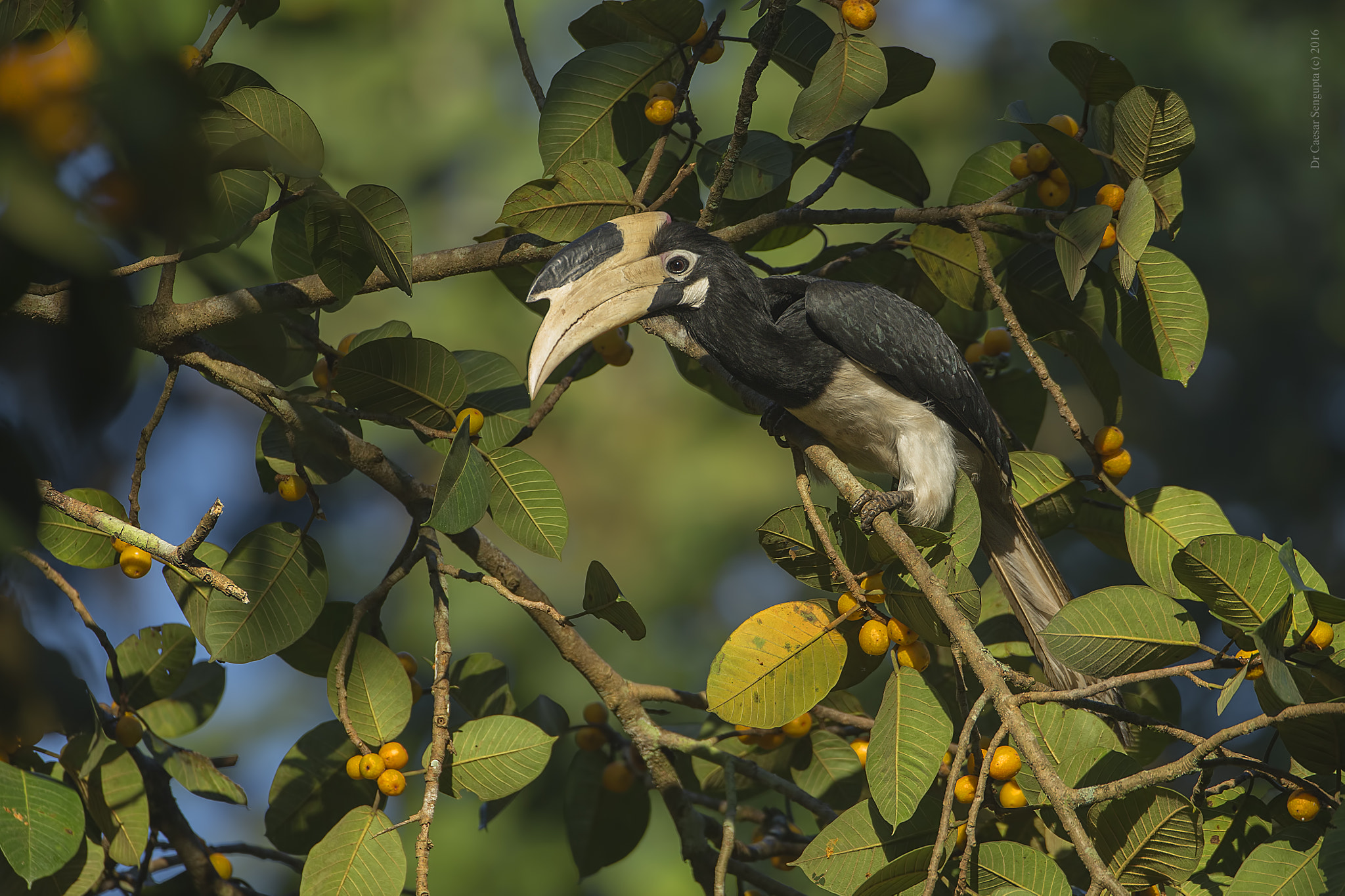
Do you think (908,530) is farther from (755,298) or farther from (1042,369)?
(755,298)

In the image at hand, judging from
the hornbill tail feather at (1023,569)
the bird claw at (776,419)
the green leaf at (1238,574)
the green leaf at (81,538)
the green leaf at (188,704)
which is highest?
the green leaf at (1238,574)

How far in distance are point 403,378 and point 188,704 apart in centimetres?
88

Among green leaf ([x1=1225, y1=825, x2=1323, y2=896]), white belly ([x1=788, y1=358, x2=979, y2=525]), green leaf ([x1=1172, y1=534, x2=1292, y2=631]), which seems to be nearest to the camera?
green leaf ([x1=1225, y1=825, x2=1323, y2=896])

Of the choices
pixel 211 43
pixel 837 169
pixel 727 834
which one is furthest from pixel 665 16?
pixel 727 834

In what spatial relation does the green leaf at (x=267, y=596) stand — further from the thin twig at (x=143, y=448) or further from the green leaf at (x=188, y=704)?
the green leaf at (x=188, y=704)

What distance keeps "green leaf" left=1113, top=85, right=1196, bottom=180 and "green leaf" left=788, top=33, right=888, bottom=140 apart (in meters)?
0.52

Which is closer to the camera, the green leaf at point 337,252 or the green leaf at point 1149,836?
the green leaf at point 1149,836

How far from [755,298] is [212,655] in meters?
1.49

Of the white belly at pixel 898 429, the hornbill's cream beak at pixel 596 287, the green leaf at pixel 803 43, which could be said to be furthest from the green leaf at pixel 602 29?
the white belly at pixel 898 429

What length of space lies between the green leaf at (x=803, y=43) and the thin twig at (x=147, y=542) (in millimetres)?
1608

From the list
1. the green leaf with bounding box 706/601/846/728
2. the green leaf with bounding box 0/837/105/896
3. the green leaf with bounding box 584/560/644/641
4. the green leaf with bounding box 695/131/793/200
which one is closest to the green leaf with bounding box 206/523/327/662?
the green leaf with bounding box 0/837/105/896

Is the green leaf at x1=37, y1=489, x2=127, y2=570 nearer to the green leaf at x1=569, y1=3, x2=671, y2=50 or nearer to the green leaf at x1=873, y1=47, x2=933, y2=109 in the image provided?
the green leaf at x1=569, y1=3, x2=671, y2=50

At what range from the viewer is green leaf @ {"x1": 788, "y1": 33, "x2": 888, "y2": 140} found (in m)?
2.00

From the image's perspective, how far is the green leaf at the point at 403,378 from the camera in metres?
1.92
